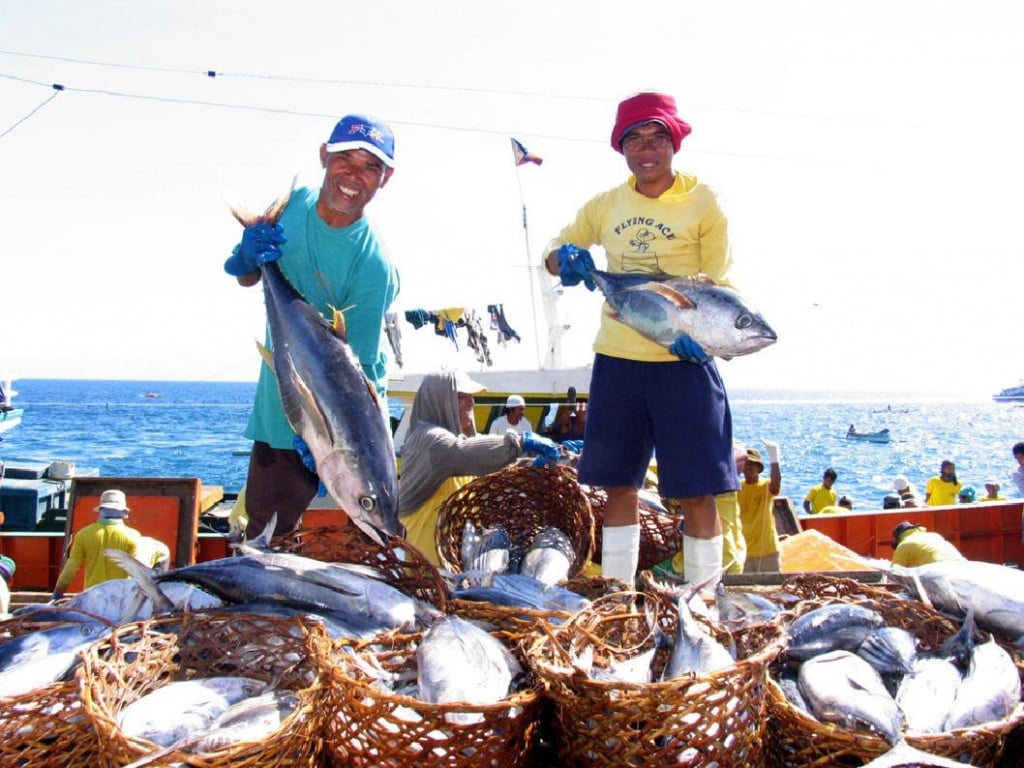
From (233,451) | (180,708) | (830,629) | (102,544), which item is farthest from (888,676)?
(233,451)

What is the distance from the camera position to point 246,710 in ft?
5.62

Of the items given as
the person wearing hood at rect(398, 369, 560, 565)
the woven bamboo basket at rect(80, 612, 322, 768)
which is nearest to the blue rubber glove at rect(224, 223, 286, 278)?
the woven bamboo basket at rect(80, 612, 322, 768)

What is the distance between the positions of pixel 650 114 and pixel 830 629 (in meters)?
1.99

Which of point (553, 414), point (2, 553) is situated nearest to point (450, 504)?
point (2, 553)

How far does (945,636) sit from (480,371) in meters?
13.8

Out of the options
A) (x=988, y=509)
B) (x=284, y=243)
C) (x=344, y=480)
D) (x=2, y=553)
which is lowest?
(x=2, y=553)

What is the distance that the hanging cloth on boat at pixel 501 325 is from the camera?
16766mm

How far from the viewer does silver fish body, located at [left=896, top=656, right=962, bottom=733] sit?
1.84 metres

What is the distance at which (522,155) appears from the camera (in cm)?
1570

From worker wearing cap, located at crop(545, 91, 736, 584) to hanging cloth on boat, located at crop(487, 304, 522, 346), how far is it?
13.4m

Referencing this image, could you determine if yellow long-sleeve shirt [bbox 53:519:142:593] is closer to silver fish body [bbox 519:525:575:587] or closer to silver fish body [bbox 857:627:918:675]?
silver fish body [bbox 519:525:575:587]

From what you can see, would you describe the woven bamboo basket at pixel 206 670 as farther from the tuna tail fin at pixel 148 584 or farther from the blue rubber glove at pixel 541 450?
the blue rubber glove at pixel 541 450

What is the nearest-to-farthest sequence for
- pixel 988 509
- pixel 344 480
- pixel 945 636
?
pixel 945 636, pixel 344 480, pixel 988 509

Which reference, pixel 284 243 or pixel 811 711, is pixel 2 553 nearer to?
pixel 284 243
